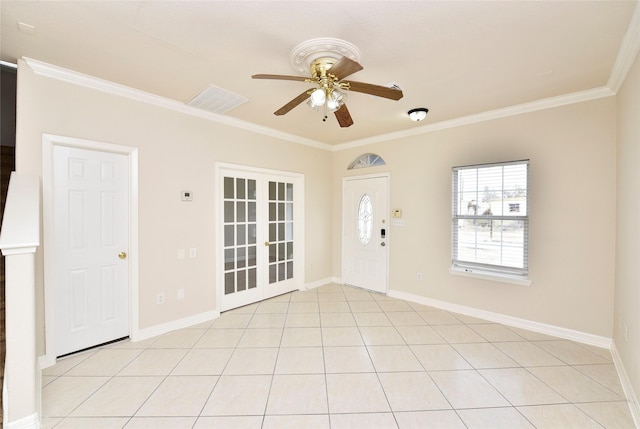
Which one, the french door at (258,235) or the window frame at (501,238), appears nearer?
the window frame at (501,238)

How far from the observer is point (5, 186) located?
2953 mm

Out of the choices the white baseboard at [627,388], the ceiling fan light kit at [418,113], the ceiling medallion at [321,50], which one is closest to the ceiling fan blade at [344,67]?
the ceiling medallion at [321,50]

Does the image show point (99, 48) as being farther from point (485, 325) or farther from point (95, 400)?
point (485, 325)

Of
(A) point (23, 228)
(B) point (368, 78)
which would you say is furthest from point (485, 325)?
(A) point (23, 228)

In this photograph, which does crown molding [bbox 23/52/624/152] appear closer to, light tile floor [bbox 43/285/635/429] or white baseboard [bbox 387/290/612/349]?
white baseboard [bbox 387/290/612/349]

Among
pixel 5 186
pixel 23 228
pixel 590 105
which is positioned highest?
pixel 590 105

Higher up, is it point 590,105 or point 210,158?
point 590,105

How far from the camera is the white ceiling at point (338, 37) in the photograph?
174 centimetres

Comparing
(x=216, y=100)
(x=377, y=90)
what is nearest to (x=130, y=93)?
(x=216, y=100)

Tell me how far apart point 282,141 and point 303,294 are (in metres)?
2.69

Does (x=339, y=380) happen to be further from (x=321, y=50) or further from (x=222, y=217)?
(x=321, y=50)

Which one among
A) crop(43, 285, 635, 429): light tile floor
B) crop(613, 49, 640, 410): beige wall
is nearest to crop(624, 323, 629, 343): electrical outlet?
crop(613, 49, 640, 410): beige wall

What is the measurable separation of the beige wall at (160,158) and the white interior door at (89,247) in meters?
0.18

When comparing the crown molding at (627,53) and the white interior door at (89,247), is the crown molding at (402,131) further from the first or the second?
the white interior door at (89,247)
